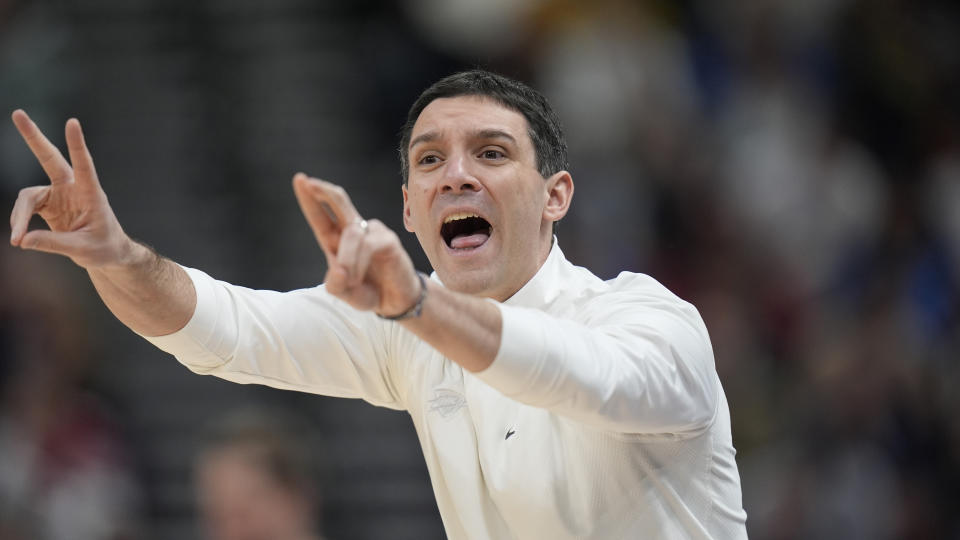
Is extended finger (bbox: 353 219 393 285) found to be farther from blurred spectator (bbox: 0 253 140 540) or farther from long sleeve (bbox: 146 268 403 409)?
blurred spectator (bbox: 0 253 140 540)

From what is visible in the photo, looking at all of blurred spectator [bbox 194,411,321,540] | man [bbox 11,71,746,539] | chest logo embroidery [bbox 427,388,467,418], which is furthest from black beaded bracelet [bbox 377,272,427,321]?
blurred spectator [bbox 194,411,321,540]

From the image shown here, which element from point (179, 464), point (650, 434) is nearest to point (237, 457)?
point (650, 434)

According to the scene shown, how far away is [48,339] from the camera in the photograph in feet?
24.2

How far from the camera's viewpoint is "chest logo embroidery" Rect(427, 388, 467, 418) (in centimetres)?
354

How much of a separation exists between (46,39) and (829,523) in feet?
19.1

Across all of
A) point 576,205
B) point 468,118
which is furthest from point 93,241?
point 576,205

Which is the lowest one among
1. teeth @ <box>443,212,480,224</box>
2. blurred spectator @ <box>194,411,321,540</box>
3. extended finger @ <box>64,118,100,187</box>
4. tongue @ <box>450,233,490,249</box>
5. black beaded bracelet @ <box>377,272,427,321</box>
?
blurred spectator @ <box>194,411,321,540</box>

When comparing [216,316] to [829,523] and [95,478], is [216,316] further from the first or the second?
[829,523]

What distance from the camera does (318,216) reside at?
2.71m

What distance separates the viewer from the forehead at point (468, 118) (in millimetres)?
3672

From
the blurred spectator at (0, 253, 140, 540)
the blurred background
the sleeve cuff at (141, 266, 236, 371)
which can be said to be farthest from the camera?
the blurred background

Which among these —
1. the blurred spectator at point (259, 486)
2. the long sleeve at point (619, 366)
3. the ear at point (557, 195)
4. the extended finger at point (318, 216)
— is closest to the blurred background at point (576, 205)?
the blurred spectator at point (259, 486)

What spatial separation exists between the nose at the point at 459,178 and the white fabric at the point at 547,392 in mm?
316

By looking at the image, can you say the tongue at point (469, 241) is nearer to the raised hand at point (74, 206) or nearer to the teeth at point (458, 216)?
the teeth at point (458, 216)
